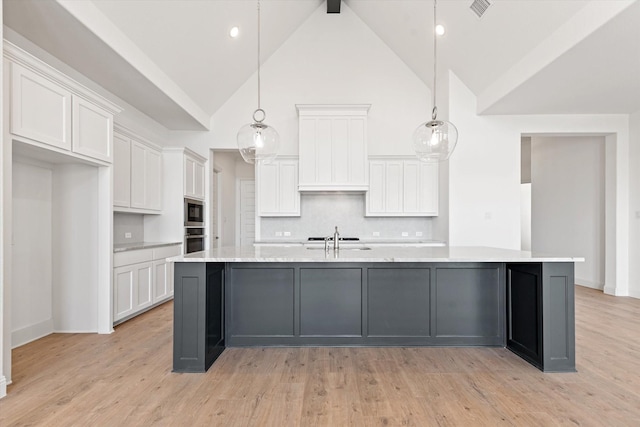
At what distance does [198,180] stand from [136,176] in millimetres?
1497

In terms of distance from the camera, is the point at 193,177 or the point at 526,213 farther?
the point at 526,213

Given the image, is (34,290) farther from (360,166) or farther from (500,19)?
(500,19)

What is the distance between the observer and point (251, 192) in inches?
360

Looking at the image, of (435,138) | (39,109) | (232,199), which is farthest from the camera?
(232,199)

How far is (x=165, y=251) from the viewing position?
5.16 meters

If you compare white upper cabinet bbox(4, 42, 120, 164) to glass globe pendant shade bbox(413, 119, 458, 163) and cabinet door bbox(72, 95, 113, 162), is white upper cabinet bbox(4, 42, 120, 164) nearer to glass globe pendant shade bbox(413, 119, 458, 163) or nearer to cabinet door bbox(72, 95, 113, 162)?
cabinet door bbox(72, 95, 113, 162)

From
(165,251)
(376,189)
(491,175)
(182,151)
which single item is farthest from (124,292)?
(491,175)

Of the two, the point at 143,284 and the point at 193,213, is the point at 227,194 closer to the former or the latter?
the point at 193,213

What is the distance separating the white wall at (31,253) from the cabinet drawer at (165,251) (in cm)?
122

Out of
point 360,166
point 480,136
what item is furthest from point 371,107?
point 480,136

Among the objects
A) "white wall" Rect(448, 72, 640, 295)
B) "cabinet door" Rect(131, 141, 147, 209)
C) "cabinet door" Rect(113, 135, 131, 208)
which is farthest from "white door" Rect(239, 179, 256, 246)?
"white wall" Rect(448, 72, 640, 295)

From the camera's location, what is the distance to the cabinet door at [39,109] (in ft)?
8.99

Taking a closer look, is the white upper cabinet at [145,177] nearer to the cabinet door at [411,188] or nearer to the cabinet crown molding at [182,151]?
the cabinet crown molding at [182,151]

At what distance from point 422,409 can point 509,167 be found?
15.7 feet
